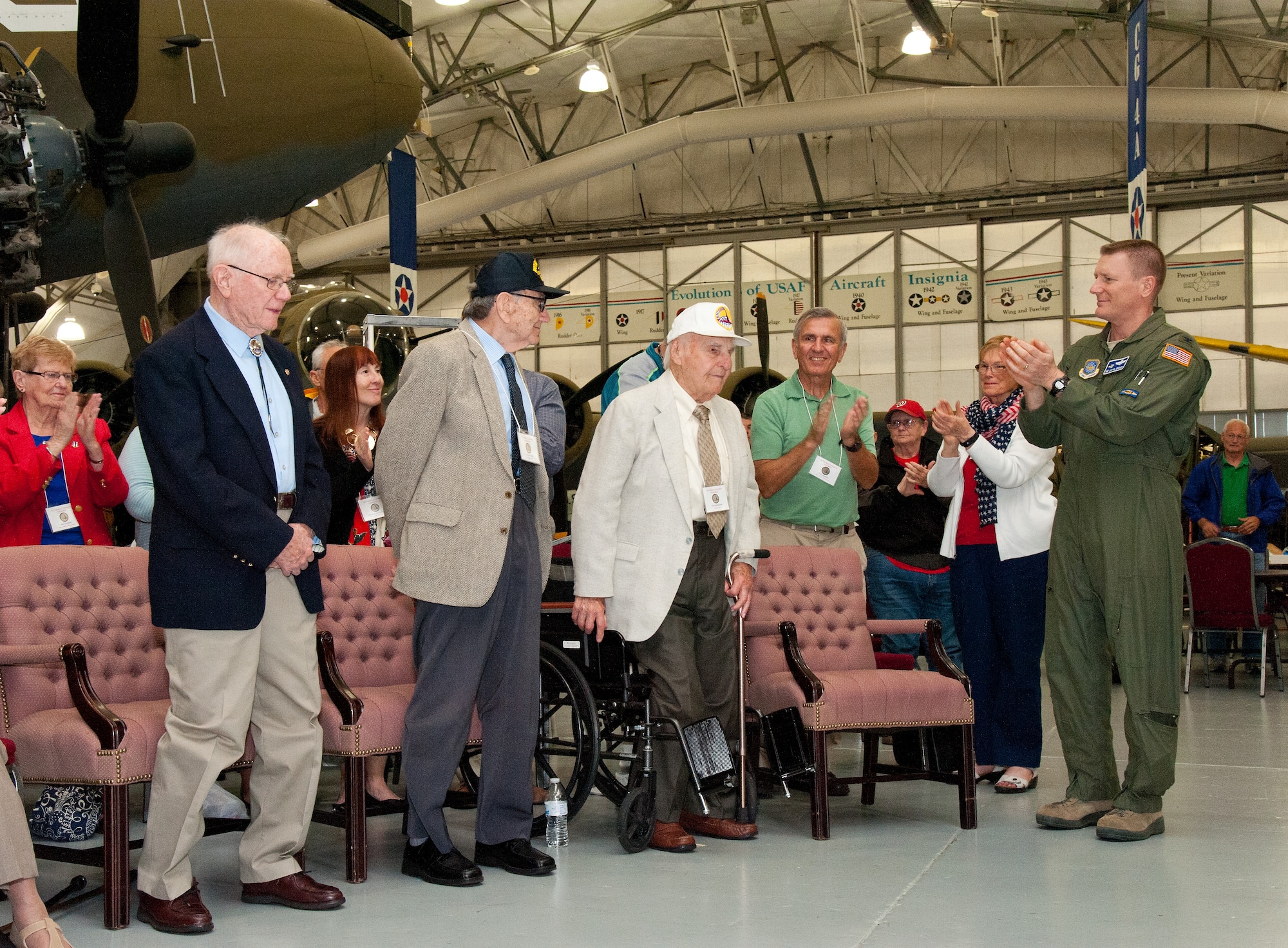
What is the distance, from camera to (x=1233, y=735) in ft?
18.9

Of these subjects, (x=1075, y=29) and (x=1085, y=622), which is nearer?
(x=1085, y=622)

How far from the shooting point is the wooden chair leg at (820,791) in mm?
3709

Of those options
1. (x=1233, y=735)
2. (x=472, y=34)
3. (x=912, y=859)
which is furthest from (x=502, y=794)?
(x=472, y=34)

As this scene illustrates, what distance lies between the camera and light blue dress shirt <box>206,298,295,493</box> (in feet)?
9.55

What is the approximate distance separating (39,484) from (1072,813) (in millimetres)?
3501

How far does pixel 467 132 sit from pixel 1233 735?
1723cm

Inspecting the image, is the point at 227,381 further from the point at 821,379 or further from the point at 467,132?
the point at 467,132

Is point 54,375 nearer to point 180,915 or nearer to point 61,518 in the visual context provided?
point 61,518

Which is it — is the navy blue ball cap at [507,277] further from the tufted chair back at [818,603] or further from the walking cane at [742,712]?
the tufted chair back at [818,603]

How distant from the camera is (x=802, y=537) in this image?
4.77 m

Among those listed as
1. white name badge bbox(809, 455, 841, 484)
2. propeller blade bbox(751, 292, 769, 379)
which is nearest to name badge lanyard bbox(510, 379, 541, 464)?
white name badge bbox(809, 455, 841, 484)

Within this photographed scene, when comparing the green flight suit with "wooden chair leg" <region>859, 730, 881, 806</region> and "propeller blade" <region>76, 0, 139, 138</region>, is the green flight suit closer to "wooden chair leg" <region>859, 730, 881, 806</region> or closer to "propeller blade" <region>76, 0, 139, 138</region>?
"wooden chair leg" <region>859, 730, 881, 806</region>

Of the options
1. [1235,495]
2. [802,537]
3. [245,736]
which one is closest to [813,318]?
[802,537]

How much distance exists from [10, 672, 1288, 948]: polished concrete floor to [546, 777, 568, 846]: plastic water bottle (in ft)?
0.17
